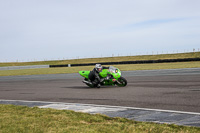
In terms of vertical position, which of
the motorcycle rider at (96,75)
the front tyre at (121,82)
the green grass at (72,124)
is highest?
the motorcycle rider at (96,75)

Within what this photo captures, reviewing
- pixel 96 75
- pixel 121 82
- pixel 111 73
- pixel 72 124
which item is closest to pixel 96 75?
pixel 96 75

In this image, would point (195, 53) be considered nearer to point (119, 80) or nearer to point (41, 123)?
point (119, 80)

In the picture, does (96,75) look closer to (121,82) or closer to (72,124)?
(121,82)

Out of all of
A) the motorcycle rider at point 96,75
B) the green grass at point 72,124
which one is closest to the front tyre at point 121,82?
the motorcycle rider at point 96,75

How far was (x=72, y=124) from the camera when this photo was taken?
609 centimetres

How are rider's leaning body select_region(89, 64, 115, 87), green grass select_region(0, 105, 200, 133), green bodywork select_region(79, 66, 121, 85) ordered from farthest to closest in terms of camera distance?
rider's leaning body select_region(89, 64, 115, 87)
green bodywork select_region(79, 66, 121, 85)
green grass select_region(0, 105, 200, 133)

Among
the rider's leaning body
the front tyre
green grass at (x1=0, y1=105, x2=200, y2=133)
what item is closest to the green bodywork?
the rider's leaning body

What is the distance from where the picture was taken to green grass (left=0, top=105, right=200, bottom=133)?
5.38 meters

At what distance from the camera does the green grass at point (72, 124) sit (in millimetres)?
5375

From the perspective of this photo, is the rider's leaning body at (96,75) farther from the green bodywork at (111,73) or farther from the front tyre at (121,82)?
the front tyre at (121,82)

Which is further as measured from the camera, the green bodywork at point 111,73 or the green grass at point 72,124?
the green bodywork at point 111,73

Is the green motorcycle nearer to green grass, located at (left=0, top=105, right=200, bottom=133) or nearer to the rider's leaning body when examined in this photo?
the rider's leaning body

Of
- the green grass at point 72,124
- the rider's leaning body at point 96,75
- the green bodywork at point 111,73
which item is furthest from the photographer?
the rider's leaning body at point 96,75

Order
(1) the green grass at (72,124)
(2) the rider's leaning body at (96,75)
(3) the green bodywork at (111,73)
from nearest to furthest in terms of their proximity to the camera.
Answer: (1) the green grass at (72,124) < (3) the green bodywork at (111,73) < (2) the rider's leaning body at (96,75)
